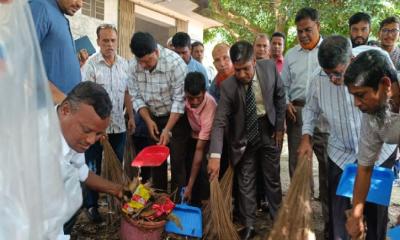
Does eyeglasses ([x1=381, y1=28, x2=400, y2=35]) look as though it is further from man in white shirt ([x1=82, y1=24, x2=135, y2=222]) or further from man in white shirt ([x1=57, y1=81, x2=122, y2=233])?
man in white shirt ([x1=57, y1=81, x2=122, y2=233])

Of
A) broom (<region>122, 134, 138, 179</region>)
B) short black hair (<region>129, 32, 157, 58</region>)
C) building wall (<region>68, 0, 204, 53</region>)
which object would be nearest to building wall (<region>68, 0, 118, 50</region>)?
building wall (<region>68, 0, 204, 53</region>)

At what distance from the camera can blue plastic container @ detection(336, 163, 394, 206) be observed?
1913 millimetres

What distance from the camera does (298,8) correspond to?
251 inches

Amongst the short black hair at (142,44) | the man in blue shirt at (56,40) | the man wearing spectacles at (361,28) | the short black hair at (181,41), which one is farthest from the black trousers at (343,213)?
the short black hair at (181,41)

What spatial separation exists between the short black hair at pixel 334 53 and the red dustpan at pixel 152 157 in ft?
4.13

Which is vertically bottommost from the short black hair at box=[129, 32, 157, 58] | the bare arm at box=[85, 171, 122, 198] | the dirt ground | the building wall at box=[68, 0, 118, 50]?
the dirt ground

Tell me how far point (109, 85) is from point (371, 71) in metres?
2.30

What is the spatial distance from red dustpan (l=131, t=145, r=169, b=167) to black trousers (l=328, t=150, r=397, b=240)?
1132 millimetres

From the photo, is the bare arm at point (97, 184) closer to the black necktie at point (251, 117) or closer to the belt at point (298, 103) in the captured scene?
the black necktie at point (251, 117)

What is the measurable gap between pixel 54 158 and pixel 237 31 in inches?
399

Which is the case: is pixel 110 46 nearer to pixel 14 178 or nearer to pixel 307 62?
pixel 307 62

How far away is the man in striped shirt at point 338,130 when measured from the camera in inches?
79.3

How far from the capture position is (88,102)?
1.47m

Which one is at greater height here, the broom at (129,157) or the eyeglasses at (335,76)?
the eyeglasses at (335,76)
